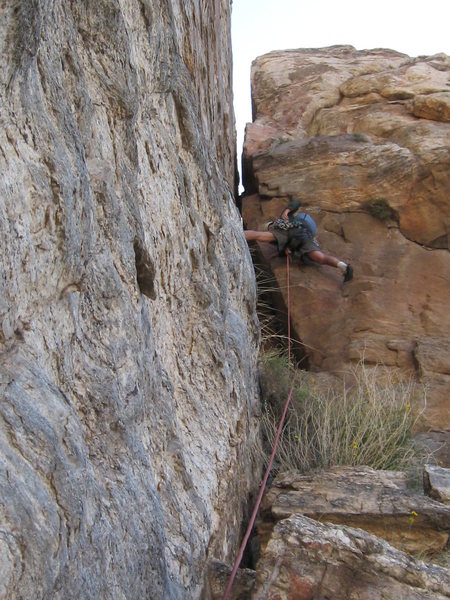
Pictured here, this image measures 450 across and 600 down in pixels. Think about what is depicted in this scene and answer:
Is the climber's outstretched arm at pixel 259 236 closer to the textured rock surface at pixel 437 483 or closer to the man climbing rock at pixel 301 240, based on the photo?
the man climbing rock at pixel 301 240

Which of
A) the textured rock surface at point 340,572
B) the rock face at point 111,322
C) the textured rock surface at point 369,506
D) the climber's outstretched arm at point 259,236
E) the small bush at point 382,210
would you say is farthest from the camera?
the small bush at point 382,210

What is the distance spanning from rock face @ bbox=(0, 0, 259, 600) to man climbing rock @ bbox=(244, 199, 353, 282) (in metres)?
3.26

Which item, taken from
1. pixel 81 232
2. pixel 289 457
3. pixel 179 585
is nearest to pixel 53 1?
pixel 81 232

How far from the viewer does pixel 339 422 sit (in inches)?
275

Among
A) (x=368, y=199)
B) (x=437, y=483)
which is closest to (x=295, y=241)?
(x=368, y=199)

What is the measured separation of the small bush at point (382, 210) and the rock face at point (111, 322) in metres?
4.07

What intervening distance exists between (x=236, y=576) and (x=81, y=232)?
2089mm

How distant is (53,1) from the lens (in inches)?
150

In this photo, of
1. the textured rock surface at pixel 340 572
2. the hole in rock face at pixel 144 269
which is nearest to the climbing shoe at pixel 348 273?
the hole in rock face at pixel 144 269

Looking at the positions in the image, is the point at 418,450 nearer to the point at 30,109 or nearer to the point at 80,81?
the point at 80,81

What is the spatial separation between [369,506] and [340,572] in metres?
1.72

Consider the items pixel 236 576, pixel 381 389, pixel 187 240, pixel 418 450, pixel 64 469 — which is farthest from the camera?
pixel 381 389

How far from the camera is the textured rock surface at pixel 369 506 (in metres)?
5.43

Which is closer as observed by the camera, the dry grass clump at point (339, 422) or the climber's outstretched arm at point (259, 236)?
the dry grass clump at point (339, 422)
